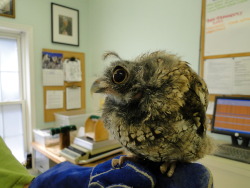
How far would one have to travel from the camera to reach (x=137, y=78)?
54cm

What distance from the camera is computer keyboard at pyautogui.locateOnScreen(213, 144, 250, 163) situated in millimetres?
1019

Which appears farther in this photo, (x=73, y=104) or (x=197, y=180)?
(x=73, y=104)

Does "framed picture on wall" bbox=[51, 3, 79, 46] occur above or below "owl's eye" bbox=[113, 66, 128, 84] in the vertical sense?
above

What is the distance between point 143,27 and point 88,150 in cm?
141

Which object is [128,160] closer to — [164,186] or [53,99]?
[164,186]

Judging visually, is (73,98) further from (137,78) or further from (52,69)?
(137,78)

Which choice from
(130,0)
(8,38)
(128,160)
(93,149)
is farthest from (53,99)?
(128,160)

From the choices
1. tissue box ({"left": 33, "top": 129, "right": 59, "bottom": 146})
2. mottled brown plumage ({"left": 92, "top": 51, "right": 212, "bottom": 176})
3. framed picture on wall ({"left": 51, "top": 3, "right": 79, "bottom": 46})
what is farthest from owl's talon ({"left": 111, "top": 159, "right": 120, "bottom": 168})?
framed picture on wall ({"left": 51, "top": 3, "right": 79, "bottom": 46})

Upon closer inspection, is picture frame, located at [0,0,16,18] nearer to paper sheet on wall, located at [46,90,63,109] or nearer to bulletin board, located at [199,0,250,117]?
paper sheet on wall, located at [46,90,63,109]

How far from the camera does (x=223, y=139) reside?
1351 millimetres

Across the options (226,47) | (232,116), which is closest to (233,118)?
(232,116)

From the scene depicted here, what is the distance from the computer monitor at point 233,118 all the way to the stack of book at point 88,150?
83 cm

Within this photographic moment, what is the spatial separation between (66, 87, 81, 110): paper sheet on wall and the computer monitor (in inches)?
71.2

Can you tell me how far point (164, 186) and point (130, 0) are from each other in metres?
2.03
